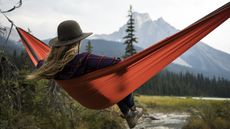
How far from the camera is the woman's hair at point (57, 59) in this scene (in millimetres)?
3086

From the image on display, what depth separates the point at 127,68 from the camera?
3.31m

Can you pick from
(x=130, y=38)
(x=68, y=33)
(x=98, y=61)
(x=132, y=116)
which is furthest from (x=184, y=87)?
(x=68, y=33)

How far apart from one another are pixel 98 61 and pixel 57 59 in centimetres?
38

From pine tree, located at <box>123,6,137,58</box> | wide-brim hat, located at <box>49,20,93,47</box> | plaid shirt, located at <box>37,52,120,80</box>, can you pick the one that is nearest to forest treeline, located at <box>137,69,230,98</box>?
pine tree, located at <box>123,6,137,58</box>

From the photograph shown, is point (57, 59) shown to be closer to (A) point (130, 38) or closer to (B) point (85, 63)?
(B) point (85, 63)

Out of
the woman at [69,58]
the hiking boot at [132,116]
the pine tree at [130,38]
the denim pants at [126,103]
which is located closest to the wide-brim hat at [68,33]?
the woman at [69,58]

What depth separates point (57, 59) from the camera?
3.12 metres

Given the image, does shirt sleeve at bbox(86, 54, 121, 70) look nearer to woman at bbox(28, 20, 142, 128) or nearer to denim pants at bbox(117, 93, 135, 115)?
woman at bbox(28, 20, 142, 128)

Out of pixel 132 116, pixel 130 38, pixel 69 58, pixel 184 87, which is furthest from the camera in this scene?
pixel 184 87

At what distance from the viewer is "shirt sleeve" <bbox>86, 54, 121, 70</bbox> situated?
10.2 feet

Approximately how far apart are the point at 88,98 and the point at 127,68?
491mm

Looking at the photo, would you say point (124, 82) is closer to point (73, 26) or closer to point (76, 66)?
point (76, 66)

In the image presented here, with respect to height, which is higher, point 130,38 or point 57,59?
point 57,59

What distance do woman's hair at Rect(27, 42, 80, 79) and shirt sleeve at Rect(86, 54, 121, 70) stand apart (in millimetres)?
152
